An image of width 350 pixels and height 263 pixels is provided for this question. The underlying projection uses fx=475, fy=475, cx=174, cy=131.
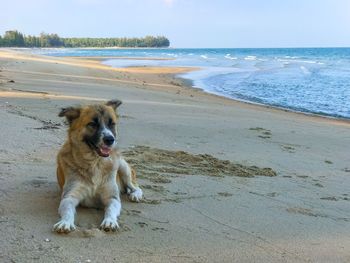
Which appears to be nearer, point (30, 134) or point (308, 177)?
point (308, 177)

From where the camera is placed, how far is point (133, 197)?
209 inches

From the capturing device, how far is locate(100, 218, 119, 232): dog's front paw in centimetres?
423

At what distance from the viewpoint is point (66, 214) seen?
4344mm

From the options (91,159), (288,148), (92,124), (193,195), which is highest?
(92,124)

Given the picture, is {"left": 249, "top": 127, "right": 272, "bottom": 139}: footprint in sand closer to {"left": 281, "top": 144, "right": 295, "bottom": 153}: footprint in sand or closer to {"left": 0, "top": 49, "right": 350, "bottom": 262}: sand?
{"left": 0, "top": 49, "right": 350, "bottom": 262}: sand

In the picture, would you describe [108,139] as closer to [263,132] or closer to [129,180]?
[129,180]

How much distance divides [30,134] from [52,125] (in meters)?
1.12

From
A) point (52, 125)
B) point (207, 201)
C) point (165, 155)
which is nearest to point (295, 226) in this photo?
point (207, 201)

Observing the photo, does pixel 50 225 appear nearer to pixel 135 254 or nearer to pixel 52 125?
pixel 135 254

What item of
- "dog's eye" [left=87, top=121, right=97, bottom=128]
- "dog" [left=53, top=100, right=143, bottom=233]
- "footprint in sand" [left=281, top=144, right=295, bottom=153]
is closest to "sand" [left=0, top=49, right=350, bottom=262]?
"footprint in sand" [left=281, top=144, right=295, bottom=153]

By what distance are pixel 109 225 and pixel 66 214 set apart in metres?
0.42

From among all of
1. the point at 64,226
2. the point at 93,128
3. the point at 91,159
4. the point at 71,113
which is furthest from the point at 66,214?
the point at 71,113

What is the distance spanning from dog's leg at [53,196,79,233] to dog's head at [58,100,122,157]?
56 cm

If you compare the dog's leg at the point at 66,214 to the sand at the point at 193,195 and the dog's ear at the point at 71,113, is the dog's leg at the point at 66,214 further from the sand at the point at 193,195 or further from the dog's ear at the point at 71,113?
the dog's ear at the point at 71,113
